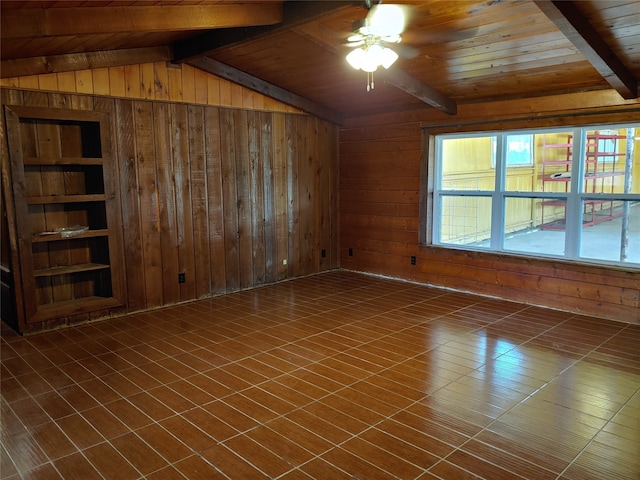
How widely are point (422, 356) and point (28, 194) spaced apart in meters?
3.71

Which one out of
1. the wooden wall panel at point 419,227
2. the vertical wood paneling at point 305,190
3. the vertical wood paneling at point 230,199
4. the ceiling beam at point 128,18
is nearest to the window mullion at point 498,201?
the wooden wall panel at point 419,227

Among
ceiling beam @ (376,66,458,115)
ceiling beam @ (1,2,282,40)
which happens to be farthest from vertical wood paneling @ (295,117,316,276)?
ceiling beam @ (1,2,282,40)

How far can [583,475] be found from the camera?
2.14m

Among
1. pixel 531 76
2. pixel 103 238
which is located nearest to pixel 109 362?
pixel 103 238

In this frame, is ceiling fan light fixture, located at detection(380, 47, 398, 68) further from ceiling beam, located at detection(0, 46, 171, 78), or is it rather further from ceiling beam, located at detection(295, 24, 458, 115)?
ceiling beam, located at detection(0, 46, 171, 78)

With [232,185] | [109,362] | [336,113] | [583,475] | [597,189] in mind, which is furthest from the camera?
[336,113]

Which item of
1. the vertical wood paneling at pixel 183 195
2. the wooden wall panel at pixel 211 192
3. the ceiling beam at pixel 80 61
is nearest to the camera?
the ceiling beam at pixel 80 61

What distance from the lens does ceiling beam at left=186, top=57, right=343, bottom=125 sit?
495cm

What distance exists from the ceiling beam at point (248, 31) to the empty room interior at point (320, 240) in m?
0.03

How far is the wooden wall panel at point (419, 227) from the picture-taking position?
438 centimetres

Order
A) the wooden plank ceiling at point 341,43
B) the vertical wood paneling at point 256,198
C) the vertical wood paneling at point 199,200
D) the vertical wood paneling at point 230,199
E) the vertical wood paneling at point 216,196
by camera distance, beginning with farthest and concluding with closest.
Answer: the vertical wood paneling at point 256,198 → the vertical wood paneling at point 230,199 → the vertical wood paneling at point 216,196 → the vertical wood paneling at point 199,200 → the wooden plank ceiling at point 341,43

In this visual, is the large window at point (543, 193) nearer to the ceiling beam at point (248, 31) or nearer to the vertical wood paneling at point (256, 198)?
the vertical wood paneling at point (256, 198)

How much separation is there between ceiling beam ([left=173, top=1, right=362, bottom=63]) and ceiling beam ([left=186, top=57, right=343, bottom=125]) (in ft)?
0.61

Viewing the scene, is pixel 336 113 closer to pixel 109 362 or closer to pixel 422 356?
pixel 422 356
